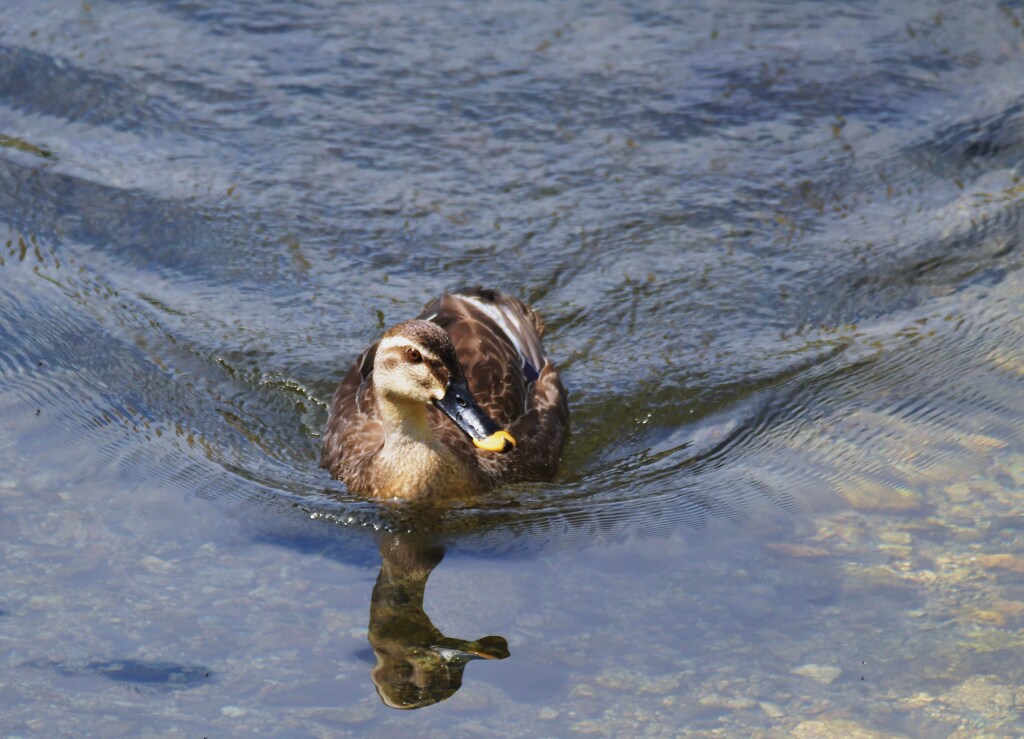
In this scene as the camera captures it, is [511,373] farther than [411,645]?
Yes

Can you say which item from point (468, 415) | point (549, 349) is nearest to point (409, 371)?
point (468, 415)

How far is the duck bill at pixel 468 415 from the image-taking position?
27.1 ft

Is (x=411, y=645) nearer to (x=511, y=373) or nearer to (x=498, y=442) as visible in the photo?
(x=498, y=442)

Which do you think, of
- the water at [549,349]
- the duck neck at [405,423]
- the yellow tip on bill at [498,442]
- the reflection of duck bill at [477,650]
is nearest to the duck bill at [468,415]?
the yellow tip on bill at [498,442]

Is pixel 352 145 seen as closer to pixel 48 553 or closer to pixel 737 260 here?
pixel 737 260

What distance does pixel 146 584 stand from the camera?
768 centimetres

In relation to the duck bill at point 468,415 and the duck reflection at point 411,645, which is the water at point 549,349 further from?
the duck bill at point 468,415

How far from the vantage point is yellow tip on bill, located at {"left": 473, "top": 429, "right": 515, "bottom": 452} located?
319 inches

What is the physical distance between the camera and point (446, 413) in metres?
8.47

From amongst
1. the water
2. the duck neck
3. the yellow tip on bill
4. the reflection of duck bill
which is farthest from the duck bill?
the reflection of duck bill

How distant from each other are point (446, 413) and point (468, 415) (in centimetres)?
14

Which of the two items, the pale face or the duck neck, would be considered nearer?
the pale face

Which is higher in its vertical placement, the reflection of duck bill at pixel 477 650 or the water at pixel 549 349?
the water at pixel 549 349

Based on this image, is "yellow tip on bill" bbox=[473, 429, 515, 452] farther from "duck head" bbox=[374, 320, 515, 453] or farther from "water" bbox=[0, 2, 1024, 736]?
"water" bbox=[0, 2, 1024, 736]
